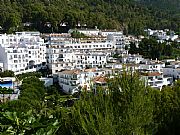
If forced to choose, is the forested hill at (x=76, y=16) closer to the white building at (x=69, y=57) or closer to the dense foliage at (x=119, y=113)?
the white building at (x=69, y=57)

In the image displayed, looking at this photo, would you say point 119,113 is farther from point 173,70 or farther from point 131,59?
point 131,59

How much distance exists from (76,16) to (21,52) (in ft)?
36.7

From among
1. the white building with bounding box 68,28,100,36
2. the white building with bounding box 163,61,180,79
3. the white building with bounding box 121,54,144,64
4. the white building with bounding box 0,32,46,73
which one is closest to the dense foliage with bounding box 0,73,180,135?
the white building with bounding box 163,61,180,79

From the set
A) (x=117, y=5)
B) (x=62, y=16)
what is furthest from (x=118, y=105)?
(x=117, y=5)

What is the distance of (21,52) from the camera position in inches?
951

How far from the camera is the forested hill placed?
33.1 m

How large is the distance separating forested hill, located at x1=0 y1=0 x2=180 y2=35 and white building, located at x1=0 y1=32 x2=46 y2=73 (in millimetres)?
4660

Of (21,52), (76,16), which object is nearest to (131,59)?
(21,52)

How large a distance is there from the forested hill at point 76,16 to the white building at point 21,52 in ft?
15.3

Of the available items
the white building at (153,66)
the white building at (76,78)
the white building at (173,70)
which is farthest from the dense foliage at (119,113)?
the white building at (153,66)

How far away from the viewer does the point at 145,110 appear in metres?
5.04

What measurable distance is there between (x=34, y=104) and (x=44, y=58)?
12238 mm

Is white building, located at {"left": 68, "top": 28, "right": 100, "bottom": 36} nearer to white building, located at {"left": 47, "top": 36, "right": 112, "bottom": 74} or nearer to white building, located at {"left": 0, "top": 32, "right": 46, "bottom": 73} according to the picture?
white building, located at {"left": 47, "top": 36, "right": 112, "bottom": 74}

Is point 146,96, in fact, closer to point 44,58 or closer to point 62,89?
point 62,89
